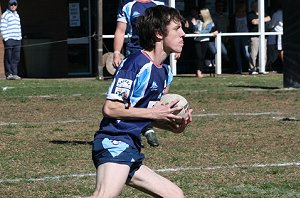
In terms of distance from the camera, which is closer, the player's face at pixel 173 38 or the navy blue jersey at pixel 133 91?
the navy blue jersey at pixel 133 91

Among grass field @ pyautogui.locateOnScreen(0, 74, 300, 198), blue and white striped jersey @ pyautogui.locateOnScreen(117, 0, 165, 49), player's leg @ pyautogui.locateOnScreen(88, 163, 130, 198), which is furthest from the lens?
blue and white striped jersey @ pyautogui.locateOnScreen(117, 0, 165, 49)

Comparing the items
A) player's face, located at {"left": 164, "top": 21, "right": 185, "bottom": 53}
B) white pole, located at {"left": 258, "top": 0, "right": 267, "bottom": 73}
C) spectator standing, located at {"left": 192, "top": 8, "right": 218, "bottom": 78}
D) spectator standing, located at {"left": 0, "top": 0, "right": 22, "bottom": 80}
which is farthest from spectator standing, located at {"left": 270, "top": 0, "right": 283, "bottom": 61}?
player's face, located at {"left": 164, "top": 21, "right": 185, "bottom": 53}

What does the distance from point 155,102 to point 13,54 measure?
60.7 ft

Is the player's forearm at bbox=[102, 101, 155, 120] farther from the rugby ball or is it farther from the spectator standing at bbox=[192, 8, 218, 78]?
the spectator standing at bbox=[192, 8, 218, 78]

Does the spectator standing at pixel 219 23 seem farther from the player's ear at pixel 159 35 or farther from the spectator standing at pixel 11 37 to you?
the player's ear at pixel 159 35

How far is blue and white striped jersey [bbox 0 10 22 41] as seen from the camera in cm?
2384

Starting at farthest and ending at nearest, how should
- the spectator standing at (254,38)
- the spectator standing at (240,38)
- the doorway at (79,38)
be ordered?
the doorway at (79,38) < the spectator standing at (240,38) < the spectator standing at (254,38)

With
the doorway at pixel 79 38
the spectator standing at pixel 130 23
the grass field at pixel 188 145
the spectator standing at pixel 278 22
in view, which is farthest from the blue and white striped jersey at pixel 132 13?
the doorway at pixel 79 38

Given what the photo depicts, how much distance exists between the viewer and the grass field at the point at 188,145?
846 centimetres

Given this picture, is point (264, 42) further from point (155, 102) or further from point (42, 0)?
point (155, 102)

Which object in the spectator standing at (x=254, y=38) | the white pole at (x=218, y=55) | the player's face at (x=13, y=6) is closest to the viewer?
the player's face at (x=13, y=6)

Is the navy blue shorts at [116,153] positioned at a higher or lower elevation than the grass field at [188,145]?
higher

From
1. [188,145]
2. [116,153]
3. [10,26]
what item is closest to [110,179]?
[116,153]

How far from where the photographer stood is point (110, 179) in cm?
575
